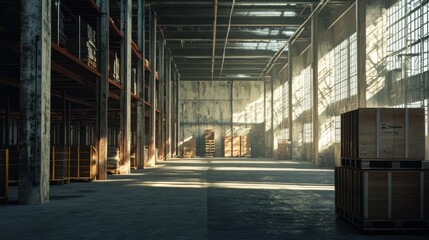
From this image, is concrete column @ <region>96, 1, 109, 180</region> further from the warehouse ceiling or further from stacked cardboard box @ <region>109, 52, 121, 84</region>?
the warehouse ceiling

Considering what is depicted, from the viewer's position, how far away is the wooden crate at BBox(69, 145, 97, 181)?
1445 centimetres

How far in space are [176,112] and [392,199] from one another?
36.5m

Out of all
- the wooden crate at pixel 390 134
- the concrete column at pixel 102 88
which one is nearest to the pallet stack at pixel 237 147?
the concrete column at pixel 102 88

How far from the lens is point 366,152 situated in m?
6.66

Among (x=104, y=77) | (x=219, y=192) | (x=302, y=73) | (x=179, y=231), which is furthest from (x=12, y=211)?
(x=302, y=73)

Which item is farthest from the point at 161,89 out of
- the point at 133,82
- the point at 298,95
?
the point at 298,95

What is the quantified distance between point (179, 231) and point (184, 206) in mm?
2540

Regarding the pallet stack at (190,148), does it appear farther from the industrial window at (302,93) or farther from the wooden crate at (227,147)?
the industrial window at (302,93)

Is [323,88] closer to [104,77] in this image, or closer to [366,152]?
[104,77]

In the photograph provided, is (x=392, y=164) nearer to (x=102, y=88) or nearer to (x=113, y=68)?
(x=102, y=88)

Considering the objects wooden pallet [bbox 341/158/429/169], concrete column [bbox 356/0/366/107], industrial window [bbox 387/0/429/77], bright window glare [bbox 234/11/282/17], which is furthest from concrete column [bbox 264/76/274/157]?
wooden pallet [bbox 341/158/429/169]

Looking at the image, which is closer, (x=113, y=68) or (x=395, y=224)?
(x=395, y=224)

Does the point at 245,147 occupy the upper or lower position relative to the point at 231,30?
lower

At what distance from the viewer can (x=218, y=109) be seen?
48.2 meters
